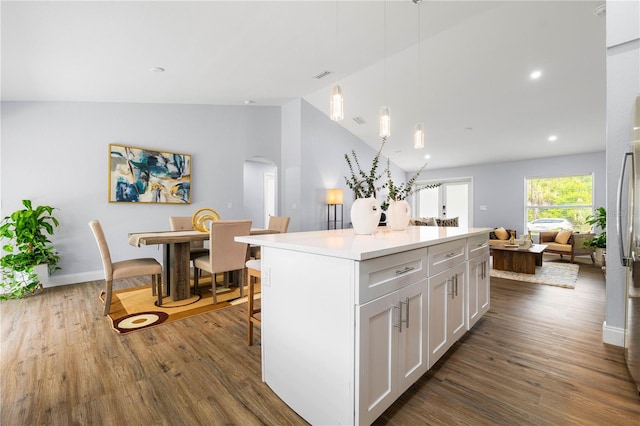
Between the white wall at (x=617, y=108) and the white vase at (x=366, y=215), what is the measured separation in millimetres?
1842

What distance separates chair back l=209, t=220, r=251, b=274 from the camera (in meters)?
3.03

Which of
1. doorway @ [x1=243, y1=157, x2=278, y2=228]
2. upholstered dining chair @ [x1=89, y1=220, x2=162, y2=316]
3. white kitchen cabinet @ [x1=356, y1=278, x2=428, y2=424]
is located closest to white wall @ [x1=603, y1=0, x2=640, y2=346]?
white kitchen cabinet @ [x1=356, y1=278, x2=428, y2=424]

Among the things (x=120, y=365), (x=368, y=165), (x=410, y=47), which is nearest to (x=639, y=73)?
(x=410, y=47)

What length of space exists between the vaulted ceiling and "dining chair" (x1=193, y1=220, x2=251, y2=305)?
1973mm

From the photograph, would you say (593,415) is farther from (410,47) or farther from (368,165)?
(368,165)

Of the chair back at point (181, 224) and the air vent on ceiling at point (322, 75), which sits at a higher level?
the air vent on ceiling at point (322, 75)

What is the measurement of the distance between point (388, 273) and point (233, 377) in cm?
122

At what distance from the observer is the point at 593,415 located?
1440mm

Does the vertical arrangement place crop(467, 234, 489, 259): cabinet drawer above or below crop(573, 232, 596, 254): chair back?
above

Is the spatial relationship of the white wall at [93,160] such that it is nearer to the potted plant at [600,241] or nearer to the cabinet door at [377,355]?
the cabinet door at [377,355]

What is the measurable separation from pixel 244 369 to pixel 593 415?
1936 mm

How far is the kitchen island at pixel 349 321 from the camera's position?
3.90ft

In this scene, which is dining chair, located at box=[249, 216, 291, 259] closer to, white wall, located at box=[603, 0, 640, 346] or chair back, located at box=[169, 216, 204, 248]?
chair back, located at box=[169, 216, 204, 248]

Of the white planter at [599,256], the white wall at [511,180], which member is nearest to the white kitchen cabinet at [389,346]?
the white planter at [599,256]
